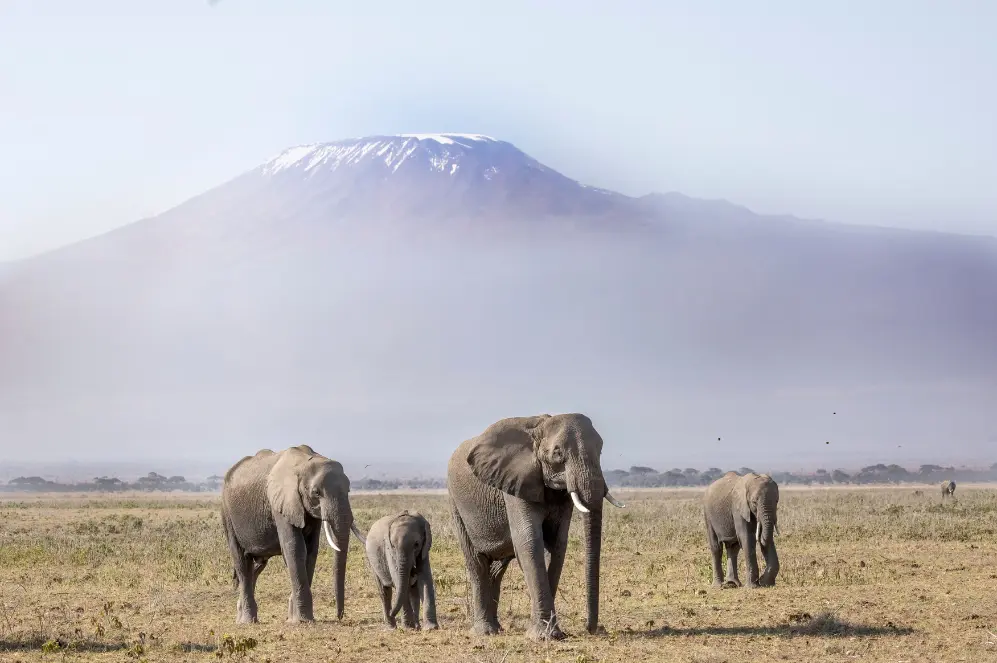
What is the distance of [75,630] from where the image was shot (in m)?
19.3

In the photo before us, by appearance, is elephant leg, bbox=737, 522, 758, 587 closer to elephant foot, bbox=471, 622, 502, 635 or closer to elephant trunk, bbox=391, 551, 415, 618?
elephant trunk, bbox=391, 551, 415, 618

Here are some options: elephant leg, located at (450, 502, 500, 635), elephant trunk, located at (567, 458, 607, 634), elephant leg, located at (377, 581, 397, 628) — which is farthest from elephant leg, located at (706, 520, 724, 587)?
elephant trunk, located at (567, 458, 607, 634)

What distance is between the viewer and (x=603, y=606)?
2198 cm

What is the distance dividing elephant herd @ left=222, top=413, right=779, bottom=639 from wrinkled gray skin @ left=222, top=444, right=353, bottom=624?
0.02 meters

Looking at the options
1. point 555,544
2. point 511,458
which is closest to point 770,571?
point 555,544

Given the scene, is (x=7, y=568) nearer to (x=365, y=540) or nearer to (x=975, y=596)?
(x=365, y=540)

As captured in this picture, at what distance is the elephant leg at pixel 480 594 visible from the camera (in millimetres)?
18062

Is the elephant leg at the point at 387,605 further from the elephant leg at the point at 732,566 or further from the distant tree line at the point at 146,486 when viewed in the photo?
the distant tree line at the point at 146,486

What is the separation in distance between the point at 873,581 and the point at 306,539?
10.6 m

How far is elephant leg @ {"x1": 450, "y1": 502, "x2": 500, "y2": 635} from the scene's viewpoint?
18.1 m

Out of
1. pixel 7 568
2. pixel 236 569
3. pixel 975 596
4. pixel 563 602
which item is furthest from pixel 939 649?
pixel 7 568

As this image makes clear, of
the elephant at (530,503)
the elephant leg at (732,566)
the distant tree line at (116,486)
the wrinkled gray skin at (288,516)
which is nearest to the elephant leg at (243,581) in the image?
the wrinkled gray skin at (288,516)

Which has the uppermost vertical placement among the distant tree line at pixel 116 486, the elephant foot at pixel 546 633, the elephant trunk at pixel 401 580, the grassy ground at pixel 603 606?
the elephant trunk at pixel 401 580

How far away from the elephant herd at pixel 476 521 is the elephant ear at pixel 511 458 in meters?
0.01
